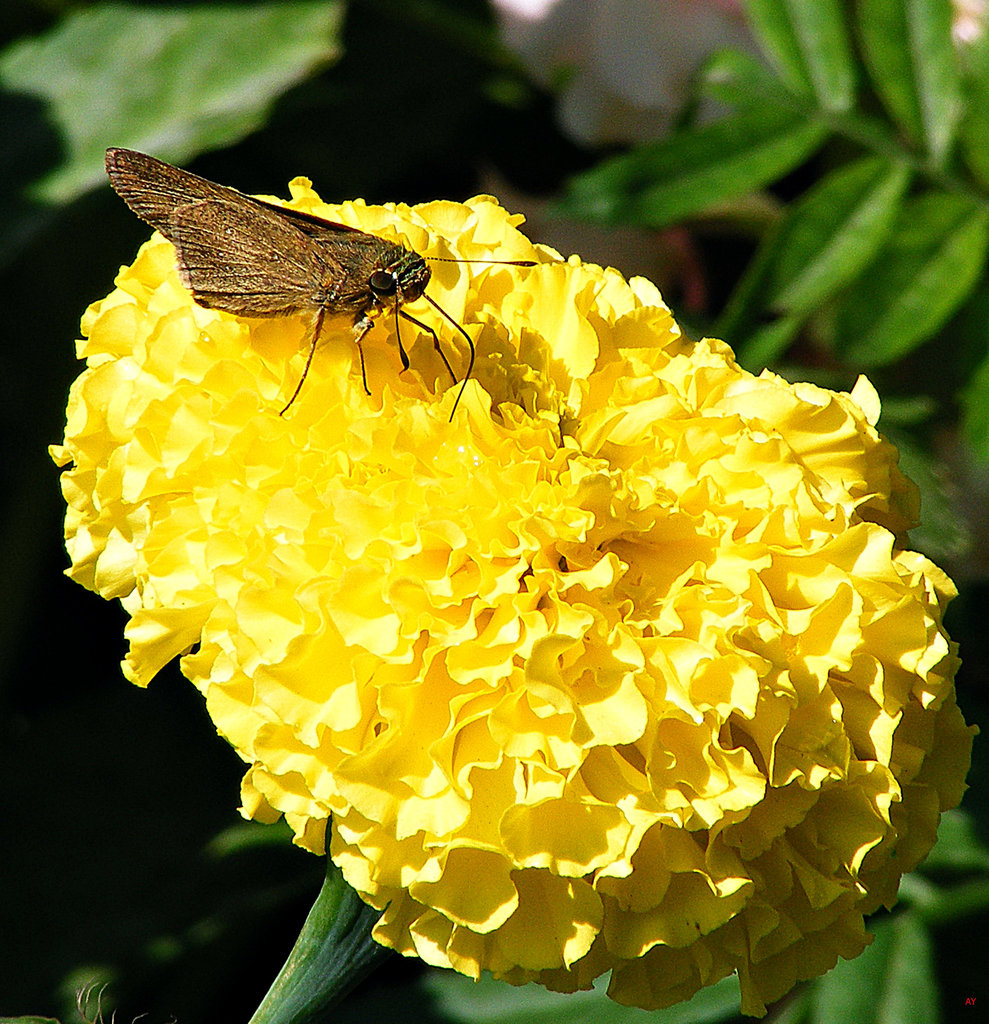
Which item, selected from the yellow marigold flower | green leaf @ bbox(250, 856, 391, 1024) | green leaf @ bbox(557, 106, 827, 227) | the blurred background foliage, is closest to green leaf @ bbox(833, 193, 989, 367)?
the blurred background foliage

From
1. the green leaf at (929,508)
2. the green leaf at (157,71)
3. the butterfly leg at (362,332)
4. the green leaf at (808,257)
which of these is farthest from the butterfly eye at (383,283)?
the green leaf at (157,71)

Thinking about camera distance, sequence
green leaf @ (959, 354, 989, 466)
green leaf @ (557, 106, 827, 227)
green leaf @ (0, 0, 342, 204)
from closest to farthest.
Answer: green leaf @ (959, 354, 989, 466)
green leaf @ (557, 106, 827, 227)
green leaf @ (0, 0, 342, 204)

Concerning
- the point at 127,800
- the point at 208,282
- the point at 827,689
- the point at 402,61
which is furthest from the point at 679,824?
the point at 402,61

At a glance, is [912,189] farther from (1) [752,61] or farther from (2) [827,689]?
(2) [827,689]

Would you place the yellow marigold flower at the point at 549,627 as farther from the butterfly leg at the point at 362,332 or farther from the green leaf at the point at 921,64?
the green leaf at the point at 921,64

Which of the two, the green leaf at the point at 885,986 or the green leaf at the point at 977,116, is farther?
the green leaf at the point at 977,116

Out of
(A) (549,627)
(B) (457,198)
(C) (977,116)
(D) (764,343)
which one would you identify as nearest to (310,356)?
(A) (549,627)

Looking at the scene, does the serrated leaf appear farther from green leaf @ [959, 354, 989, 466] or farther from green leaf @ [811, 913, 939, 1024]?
green leaf @ [811, 913, 939, 1024]
